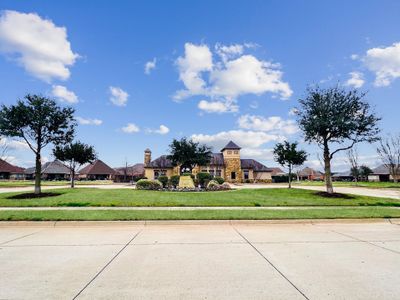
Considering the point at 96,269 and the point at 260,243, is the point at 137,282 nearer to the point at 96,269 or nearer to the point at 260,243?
the point at 96,269

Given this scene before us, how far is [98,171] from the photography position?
71.4 meters

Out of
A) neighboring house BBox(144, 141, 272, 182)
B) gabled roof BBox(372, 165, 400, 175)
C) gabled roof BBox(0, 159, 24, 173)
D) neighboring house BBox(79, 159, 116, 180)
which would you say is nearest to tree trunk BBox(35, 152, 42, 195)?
neighboring house BBox(144, 141, 272, 182)

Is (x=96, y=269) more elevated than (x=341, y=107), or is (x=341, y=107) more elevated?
(x=341, y=107)

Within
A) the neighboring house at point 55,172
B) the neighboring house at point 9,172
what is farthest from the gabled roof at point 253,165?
the neighboring house at point 9,172

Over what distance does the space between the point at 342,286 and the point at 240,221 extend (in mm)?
6033

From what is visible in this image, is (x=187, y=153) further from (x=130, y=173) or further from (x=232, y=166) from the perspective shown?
(x=130, y=173)

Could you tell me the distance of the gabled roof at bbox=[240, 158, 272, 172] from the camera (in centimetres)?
5785

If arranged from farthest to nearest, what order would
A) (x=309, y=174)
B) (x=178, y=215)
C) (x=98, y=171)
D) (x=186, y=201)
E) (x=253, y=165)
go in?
(x=309, y=174)
(x=98, y=171)
(x=253, y=165)
(x=186, y=201)
(x=178, y=215)

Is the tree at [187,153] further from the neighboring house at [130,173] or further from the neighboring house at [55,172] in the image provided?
the neighboring house at [55,172]

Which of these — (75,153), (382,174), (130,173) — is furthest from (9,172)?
(382,174)

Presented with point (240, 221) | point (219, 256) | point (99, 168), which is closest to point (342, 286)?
point (219, 256)

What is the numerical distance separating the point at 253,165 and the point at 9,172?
221 ft

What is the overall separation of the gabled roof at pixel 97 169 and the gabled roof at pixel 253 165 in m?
36.6

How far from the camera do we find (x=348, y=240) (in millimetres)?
7168
